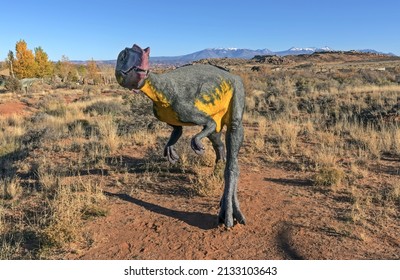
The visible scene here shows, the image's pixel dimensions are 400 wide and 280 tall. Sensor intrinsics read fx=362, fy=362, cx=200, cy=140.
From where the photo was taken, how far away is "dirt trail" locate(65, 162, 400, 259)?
13.3ft

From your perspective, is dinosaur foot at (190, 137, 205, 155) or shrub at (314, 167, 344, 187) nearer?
dinosaur foot at (190, 137, 205, 155)

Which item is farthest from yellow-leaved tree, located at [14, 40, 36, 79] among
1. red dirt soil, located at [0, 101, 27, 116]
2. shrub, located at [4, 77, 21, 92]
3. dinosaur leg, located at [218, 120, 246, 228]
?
dinosaur leg, located at [218, 120, 246, 228]

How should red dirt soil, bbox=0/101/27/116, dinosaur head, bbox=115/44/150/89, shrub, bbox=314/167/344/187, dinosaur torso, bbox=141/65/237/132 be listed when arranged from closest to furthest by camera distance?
1. dinosaur head, bbox=115/44/150/89
2. dinosaur torso, bbox=141/65/237/132
3. shrub, bbox=314/167/344/187
4. red dirt soil, bbox=0/101/27/116

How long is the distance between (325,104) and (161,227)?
12343 millimetres

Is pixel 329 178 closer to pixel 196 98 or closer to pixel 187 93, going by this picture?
pixel 196 98

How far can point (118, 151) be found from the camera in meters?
8.68

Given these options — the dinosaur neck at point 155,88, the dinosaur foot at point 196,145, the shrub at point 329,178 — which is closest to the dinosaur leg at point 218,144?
the shrub at point 329,178

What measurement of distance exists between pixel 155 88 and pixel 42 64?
48.2m

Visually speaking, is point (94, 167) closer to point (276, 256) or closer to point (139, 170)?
point (139, 170)

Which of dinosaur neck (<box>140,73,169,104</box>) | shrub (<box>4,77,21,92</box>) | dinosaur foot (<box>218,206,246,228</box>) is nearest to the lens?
dinosaur neck (<box>140,73,169,104</box>)

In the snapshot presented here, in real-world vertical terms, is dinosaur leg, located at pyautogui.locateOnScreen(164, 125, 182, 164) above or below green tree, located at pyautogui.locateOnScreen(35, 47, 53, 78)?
below

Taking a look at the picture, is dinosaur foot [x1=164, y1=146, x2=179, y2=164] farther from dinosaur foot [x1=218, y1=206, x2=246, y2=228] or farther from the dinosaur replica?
dinosaur foot [x1=218, y1=206, x2=246, y2=228]

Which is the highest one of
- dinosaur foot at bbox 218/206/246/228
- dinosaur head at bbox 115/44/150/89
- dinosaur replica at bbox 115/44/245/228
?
dinosaur head at bbox 115/44/150/89

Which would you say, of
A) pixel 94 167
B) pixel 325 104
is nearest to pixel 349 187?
pixel 94 167
